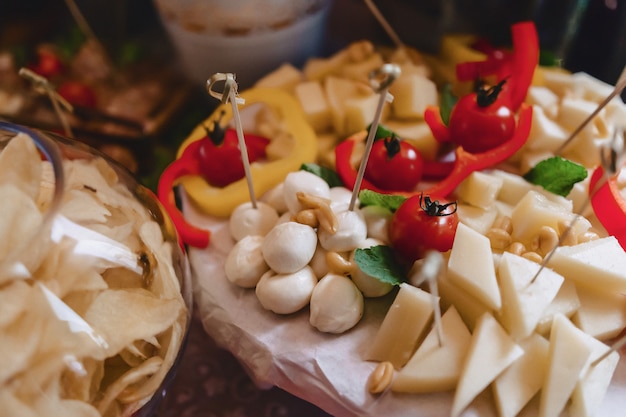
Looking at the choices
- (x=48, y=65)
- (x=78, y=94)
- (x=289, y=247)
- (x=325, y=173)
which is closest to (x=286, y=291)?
(x=289, y=247)

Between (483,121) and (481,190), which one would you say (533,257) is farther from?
(483,121)

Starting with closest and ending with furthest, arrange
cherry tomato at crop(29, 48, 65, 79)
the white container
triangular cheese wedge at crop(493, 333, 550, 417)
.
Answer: triangular cheese wedge at crop(493, 333, 550, 417) < the white container < cherry tomato at crop(29, 48, 65, 79)

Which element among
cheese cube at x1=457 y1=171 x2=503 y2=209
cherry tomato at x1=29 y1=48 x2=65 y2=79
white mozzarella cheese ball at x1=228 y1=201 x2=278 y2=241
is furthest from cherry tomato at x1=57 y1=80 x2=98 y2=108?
cheese cube at x1=457 y1=171 x2=503 y2=209

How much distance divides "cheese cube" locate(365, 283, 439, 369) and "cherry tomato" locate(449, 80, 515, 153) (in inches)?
15.5

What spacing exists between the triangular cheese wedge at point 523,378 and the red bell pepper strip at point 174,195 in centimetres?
60

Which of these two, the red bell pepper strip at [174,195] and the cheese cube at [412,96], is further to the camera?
the cheese cube at [412,96]

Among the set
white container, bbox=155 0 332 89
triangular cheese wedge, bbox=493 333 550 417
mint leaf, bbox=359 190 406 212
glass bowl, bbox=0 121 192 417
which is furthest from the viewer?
white container, bbox=155 0 332 89

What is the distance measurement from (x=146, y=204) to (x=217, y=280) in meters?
0.20

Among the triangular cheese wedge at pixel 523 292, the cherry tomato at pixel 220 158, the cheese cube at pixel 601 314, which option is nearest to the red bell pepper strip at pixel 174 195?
the cherry tomato at pixel 220 158

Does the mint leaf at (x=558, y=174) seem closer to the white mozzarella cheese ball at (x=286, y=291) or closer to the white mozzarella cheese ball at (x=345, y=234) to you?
the white mozzarella cheese ball at (x=345, y=234)

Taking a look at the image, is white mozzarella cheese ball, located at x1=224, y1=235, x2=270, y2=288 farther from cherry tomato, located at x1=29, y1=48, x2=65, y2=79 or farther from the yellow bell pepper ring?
cherry tomato, located at x1=29, y1=48, x2=65, y2=79

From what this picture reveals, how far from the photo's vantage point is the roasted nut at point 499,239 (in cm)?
94

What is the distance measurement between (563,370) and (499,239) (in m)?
0.24

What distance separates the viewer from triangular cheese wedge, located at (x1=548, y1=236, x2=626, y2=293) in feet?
2.81
